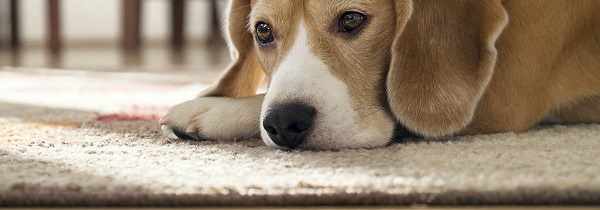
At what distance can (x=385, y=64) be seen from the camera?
1891 millimetres

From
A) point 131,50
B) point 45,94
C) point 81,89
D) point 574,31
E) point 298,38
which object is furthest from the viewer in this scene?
point 131,50

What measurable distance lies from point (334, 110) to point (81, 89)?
194cm

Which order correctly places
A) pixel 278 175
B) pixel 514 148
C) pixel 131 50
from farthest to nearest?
pixel 131 50, pixel 514 148, pixel 278 175

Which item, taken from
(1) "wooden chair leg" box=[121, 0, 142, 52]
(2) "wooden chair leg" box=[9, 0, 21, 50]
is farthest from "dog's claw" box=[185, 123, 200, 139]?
(2) "wooden chair leg" box=[9, 0, 21, 50]

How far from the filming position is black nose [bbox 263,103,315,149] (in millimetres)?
1683

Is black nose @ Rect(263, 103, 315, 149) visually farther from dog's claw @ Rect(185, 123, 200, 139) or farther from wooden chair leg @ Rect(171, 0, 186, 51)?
wooden chair leg @ Rect(171, 0, 186, 51)

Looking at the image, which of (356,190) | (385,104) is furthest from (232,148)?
(356,190)

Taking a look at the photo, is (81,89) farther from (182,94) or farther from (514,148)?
(514,148)

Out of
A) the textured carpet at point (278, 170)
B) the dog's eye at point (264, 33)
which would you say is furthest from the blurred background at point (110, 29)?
the textured carpet at point (278, 170)

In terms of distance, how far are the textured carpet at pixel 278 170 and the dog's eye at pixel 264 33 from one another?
0.28 meters

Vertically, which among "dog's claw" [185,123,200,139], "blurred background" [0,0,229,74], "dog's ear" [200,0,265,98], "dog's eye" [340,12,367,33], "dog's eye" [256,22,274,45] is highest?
"dog's eye" [340,12,367,33]

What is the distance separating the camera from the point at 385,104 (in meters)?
1.88

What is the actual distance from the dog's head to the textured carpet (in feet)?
0.19

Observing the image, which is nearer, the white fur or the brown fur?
the white fur
